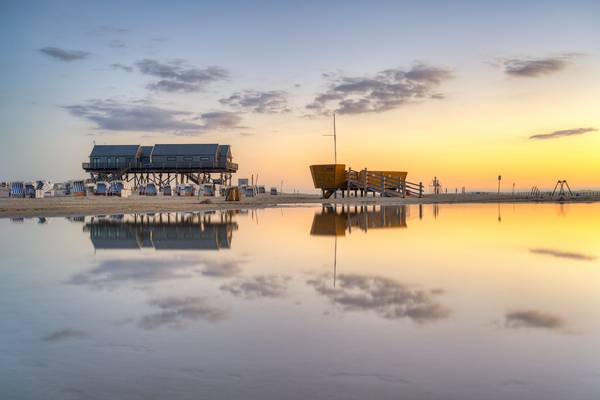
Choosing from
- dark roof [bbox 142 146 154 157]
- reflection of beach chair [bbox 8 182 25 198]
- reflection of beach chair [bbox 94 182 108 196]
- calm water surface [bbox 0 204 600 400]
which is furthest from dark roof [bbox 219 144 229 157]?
calm water surface [bbox 0 204 600 400]

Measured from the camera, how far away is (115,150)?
71438mm

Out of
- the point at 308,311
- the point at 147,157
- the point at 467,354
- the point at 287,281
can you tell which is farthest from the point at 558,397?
the point at 147,157

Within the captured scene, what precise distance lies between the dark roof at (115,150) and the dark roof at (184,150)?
3.04m

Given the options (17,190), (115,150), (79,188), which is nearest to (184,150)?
(115,150)

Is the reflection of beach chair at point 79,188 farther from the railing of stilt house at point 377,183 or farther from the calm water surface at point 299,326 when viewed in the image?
the calm water surface at point 299,326

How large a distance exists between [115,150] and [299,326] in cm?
7214

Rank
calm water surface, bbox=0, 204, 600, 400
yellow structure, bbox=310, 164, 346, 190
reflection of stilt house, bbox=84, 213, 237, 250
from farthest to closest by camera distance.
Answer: yellow structure, bbox=310, 164, 346, 190
reflection of stilt house, bbox=84, 213, 237, 250
calm water surface, bbox=0, 204, 600, 400

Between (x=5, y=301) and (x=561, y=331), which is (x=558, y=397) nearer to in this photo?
(x=561, y=331)

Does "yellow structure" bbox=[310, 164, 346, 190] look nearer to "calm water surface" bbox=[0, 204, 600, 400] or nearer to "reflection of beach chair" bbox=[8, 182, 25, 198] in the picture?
"reflection of beach chair" bbox=[8, 182, 25, 198]

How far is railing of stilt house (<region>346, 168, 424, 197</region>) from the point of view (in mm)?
46031

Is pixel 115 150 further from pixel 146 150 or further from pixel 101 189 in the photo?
pixel 101 189

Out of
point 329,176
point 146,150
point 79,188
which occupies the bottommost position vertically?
point 79,188

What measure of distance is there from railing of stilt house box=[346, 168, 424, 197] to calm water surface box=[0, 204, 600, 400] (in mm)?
35798

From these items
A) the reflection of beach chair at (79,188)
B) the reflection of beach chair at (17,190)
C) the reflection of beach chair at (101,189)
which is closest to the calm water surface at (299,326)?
the reflection of beach chair at (17,190)
